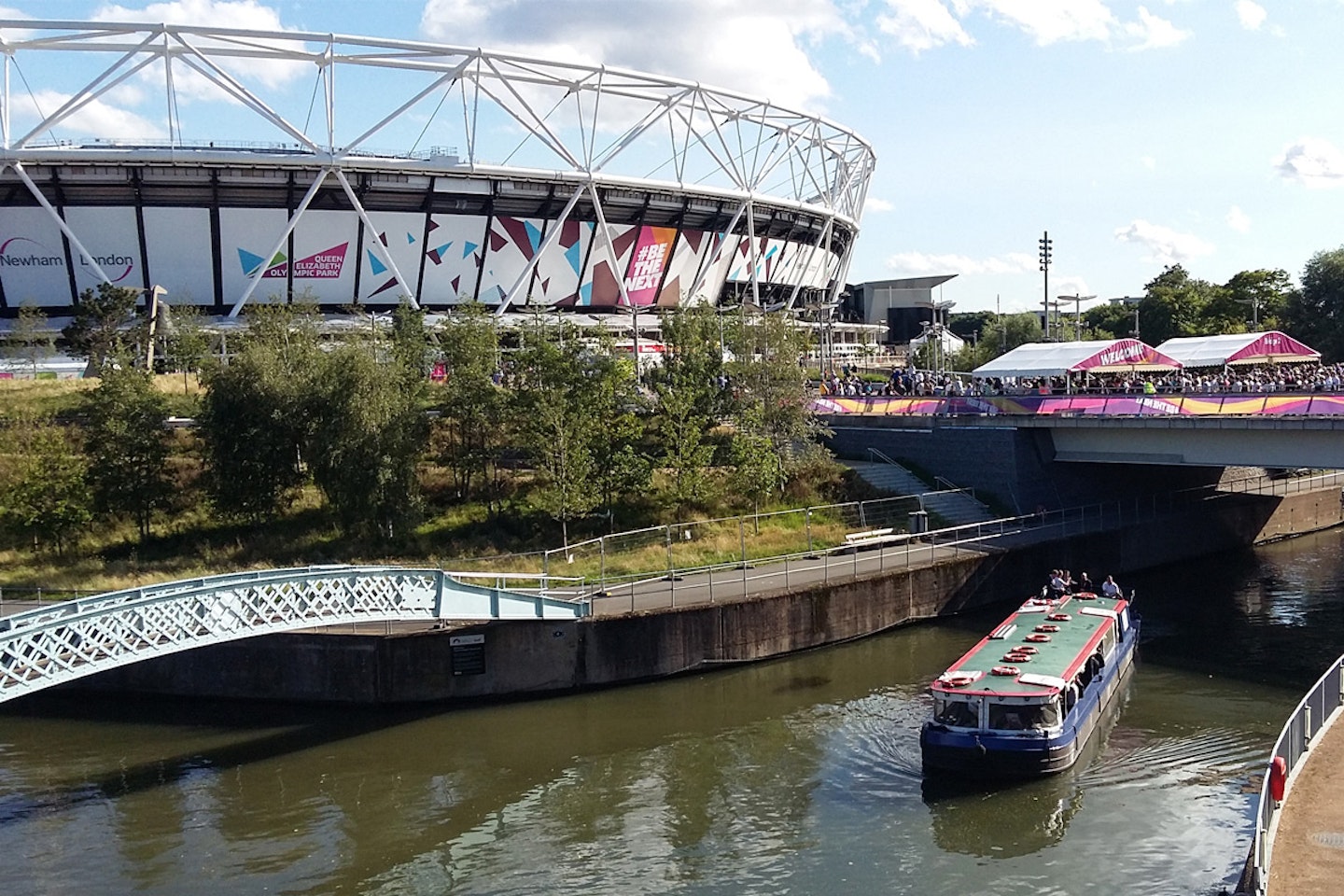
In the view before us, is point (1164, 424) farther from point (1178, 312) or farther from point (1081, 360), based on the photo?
point (1178, 312)

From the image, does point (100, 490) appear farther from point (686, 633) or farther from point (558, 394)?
point (686, 633)

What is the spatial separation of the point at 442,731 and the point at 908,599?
13147 millimetres

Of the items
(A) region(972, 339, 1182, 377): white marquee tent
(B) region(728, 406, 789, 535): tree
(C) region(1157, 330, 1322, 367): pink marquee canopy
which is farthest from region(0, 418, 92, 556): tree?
(C) region(1157, 330, 1322, 367): pink marquee canopy

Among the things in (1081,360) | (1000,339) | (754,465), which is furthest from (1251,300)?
(754,465)

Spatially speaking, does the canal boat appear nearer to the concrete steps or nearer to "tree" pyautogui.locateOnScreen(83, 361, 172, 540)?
the concrete steps

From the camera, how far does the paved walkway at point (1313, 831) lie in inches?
481

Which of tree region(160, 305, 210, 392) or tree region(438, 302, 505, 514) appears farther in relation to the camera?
tree region(160, 305, 210, 392)

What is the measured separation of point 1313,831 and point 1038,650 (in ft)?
33.0

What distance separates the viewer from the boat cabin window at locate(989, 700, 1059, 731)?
20.6 metres

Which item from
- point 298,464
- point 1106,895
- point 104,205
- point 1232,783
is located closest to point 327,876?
point 1106,895

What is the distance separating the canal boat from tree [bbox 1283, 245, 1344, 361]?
177 feet

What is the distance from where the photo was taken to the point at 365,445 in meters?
34.1

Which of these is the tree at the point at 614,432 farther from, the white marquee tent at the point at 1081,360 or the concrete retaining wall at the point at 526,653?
the white marquee tent at the point at 1081,360

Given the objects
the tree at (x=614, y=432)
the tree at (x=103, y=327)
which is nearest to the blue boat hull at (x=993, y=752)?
the tree at (x=614, y=432)
